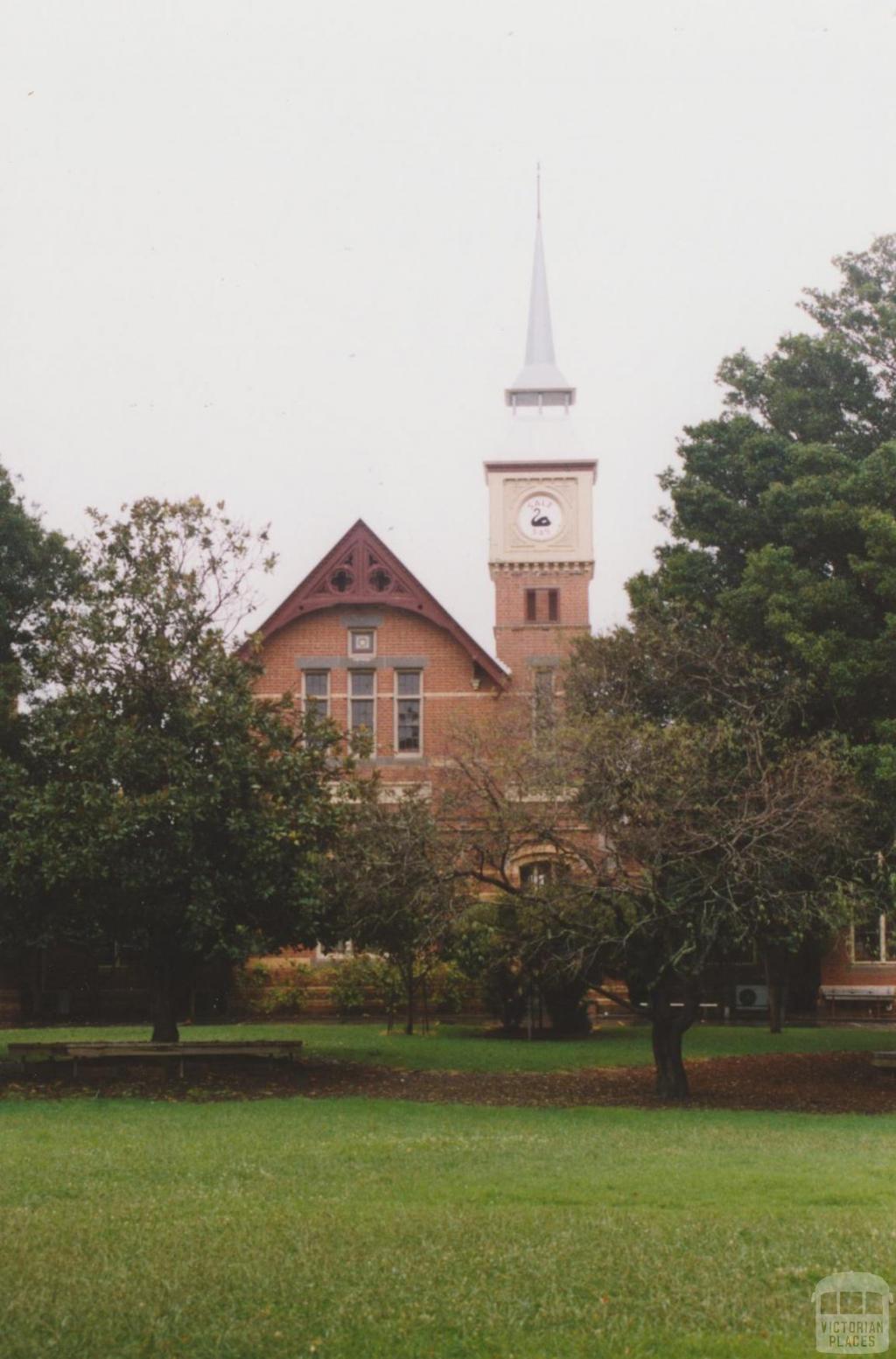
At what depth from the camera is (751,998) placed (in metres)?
41.5

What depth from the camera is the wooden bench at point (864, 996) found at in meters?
41.1

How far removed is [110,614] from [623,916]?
943 cm

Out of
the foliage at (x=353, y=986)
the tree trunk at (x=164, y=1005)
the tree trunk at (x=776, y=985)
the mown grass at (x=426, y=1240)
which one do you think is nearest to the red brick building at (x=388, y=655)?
the foliage at (x=353, y=986)

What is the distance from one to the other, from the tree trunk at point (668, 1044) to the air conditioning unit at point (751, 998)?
19.4 meters

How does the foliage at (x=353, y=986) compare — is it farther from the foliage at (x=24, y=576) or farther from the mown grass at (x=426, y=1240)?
the mown grass at (x=426, y=1240)

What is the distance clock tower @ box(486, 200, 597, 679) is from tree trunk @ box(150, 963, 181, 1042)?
18.6 meters

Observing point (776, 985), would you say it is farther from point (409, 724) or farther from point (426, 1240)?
point (426, 1240)

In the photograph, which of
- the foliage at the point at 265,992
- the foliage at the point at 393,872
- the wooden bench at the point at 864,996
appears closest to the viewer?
the foliage at the point at 393,872

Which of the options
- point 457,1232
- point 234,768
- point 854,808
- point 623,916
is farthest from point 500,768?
point 457,1232

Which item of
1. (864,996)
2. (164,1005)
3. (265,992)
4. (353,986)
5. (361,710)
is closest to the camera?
(164,1005)

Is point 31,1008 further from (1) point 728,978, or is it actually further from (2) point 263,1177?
(2) point 263,1177

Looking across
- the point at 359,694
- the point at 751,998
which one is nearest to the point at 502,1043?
the point at 751,998

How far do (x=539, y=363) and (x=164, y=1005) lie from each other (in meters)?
29.9

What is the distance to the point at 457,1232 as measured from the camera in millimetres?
10766
